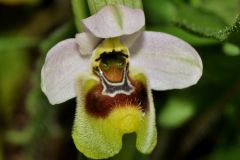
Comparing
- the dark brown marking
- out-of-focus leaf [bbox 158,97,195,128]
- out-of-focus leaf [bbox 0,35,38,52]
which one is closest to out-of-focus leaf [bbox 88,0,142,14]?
the dark brown marking

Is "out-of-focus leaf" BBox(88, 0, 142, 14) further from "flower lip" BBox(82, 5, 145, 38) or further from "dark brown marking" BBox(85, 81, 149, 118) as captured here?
"dark brown marking" BBox(85, 81, 149, 118)

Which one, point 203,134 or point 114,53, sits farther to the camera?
point 203,134

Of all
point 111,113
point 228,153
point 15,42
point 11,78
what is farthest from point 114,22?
point 11,78

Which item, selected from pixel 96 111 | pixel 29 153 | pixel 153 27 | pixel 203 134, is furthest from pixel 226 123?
pixel 96 111

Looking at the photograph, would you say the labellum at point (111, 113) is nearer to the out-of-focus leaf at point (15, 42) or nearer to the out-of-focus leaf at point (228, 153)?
the out-of-focus leaf at point (228, 153)

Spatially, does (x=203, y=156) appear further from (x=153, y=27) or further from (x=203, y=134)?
(x=153, y=27)

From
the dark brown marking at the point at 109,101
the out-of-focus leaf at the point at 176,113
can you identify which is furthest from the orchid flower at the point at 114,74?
the out-of-focus leaf at the point at 176,113

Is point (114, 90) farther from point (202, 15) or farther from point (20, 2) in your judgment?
point (20, 2)
